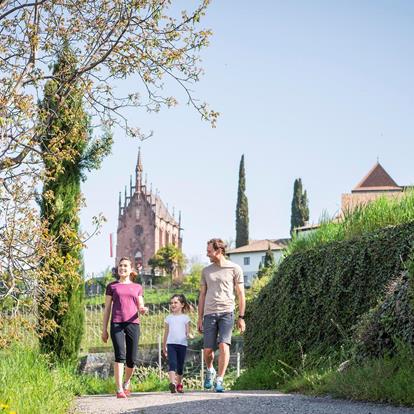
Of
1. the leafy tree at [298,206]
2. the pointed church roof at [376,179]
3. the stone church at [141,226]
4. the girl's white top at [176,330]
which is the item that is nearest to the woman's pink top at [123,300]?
the girl's white top at [176,330]

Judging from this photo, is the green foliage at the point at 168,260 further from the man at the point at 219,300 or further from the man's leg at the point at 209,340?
the man at the point at 219,300

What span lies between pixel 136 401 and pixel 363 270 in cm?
432

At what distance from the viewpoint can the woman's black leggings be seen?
10.0 metres

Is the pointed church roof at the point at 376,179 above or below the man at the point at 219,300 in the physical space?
above

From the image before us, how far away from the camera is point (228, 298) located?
10117mm

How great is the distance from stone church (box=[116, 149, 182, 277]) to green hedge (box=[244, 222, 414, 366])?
287 feet

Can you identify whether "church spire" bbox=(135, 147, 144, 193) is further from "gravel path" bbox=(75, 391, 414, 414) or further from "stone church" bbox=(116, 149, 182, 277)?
"gravel path" bbox=(75, 391, 414, 414)

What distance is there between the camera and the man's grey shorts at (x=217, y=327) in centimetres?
1005

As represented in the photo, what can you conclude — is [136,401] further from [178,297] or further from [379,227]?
[379,227]

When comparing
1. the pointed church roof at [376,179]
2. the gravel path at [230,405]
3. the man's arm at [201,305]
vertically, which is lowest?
the gravel path at [230,405]

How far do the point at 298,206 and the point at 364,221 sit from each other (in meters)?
64.7

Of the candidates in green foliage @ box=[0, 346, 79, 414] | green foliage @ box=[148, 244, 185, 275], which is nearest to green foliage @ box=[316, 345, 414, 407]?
green foliage @ box=[0, 346, 79, 414]

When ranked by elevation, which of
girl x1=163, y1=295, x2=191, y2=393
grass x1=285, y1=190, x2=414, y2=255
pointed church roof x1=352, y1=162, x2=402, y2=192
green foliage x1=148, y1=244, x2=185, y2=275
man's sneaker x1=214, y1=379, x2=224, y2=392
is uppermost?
pointed church roof x1=352, y1=162, x2=402, y2=192

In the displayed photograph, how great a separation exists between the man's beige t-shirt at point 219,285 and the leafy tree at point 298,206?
67274 mm
